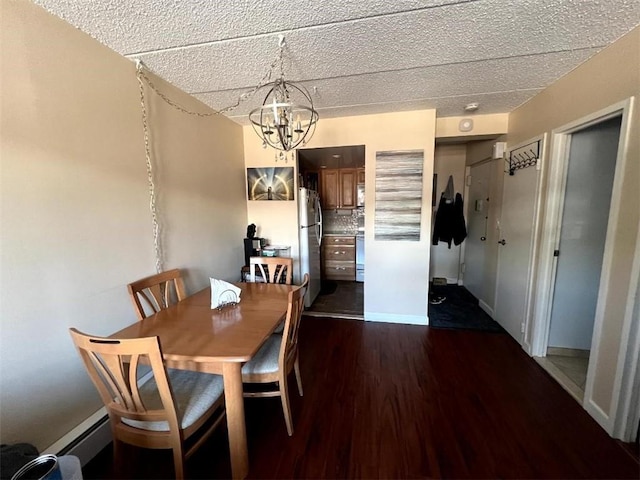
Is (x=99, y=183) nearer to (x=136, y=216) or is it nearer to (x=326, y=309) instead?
(x=136, y=216)

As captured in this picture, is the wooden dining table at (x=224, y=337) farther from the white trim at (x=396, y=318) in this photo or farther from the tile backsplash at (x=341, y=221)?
the tile backsplash at (x=341, y=221)

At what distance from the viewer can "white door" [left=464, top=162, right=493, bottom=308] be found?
3.44 m

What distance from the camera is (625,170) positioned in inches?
58.6

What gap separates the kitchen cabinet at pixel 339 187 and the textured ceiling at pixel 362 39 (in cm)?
236

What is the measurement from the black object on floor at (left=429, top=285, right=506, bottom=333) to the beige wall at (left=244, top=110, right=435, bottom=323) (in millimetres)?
307

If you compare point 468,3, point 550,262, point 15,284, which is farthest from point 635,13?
point 15,284

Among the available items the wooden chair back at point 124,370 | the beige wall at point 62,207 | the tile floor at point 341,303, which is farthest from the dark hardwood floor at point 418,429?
the tile floor at point 341,303

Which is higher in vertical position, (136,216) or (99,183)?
(99,183)

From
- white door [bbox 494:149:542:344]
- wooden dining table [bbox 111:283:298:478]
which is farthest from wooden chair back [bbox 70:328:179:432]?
Result: white door [bbox 494:149:542:344]

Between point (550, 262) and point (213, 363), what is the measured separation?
2682 millimetres

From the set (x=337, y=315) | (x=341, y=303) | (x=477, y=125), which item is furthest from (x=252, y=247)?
(x=477, y=125)

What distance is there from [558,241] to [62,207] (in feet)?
11.3

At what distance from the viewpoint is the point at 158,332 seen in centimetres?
143

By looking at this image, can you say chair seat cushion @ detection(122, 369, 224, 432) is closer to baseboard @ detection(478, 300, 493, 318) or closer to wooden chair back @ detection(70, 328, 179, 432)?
wooden chair back @ detection(70, 328, 179, 432)
